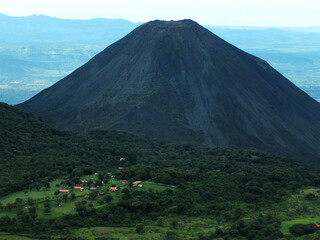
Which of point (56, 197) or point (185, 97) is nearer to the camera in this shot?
point (56, 197)

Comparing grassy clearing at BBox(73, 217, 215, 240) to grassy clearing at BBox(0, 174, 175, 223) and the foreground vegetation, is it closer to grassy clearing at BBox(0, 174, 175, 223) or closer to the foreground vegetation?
the foreground vegetation

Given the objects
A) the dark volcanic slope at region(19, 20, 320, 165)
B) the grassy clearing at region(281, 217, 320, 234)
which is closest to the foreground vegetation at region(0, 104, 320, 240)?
the grassy clearing at region(281, 217, 320, 234)

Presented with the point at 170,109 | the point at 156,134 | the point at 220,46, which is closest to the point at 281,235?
the point at 156,134

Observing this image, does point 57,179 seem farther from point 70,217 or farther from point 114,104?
point 114,104

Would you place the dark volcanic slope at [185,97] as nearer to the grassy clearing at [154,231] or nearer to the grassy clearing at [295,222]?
the grassy clearing at [295,222]

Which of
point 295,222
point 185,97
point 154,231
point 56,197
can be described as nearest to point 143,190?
point 56,197

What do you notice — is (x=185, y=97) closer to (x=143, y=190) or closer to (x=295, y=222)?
(x=143, y=190)
